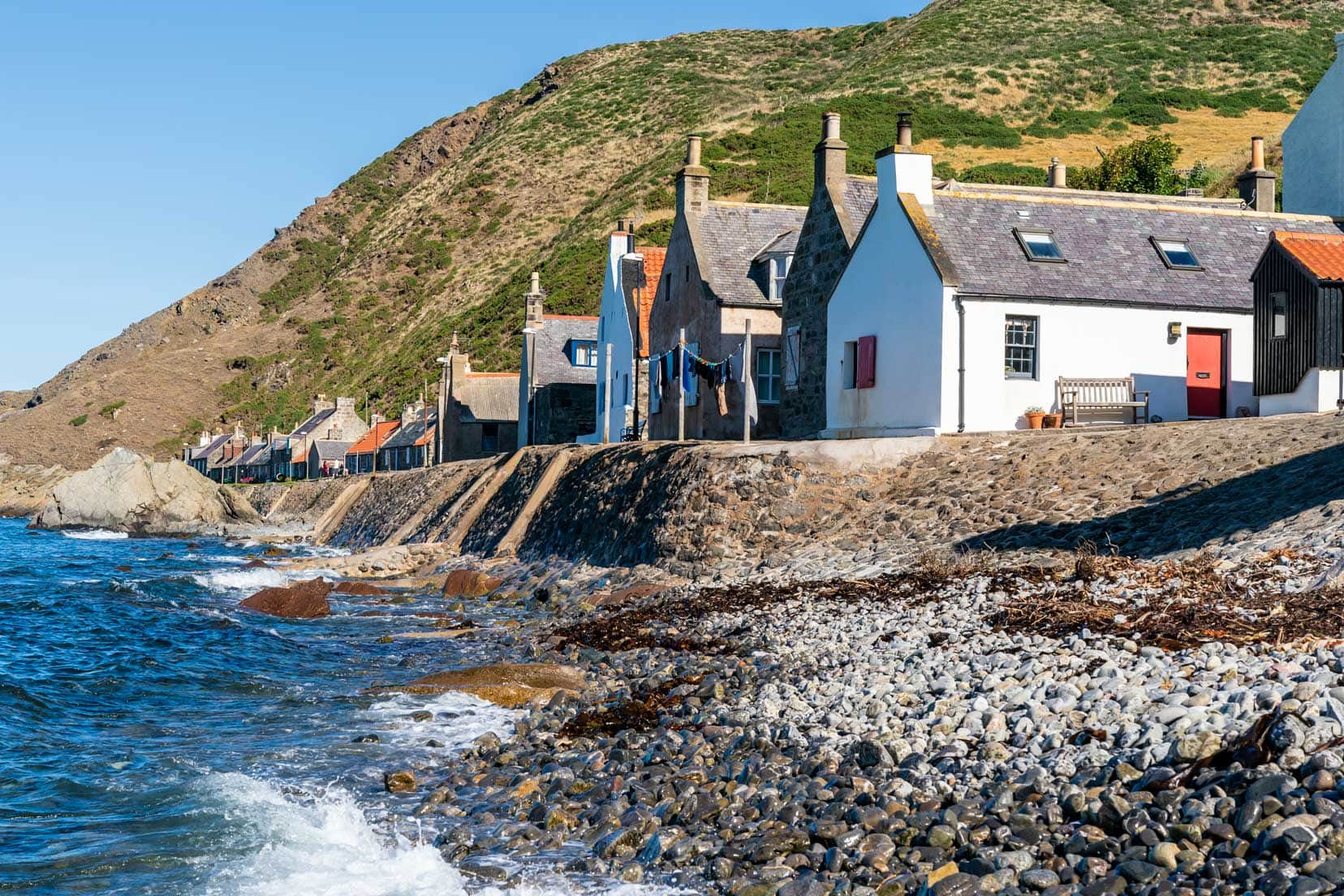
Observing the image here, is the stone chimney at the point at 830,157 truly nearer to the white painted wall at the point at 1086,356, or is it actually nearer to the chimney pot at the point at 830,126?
the chimney pot at the point at 830,126

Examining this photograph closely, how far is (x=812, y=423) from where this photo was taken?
29625mm

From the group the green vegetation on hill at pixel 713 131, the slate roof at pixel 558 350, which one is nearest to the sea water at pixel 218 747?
the slate roof at pixel 558 350

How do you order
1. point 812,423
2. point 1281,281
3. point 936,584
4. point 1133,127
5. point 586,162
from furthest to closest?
point 586,162 → point 1133,127 → point 812,423 → point 1281,281 → point 936,584

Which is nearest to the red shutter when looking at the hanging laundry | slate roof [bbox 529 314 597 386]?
the hanging laundry

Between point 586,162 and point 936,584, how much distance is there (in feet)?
387

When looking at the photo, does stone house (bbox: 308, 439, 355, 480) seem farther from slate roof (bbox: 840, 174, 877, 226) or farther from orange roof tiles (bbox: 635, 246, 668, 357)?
slate roof (bbox: 840, 174, 877, 226)

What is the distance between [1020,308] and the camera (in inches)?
979

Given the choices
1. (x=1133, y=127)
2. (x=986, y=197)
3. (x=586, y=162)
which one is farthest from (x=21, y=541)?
(x=586, y=162)

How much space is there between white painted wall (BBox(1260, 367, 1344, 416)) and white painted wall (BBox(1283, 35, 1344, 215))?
12.3 m

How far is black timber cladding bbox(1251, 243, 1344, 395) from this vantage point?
2156 cm

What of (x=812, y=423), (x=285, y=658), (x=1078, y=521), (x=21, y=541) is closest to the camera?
(x=1078, y=521)

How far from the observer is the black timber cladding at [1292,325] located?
21.6 m

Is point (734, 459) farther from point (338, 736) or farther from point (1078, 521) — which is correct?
point (338, 736)

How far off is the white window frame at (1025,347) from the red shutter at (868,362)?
292 cm
